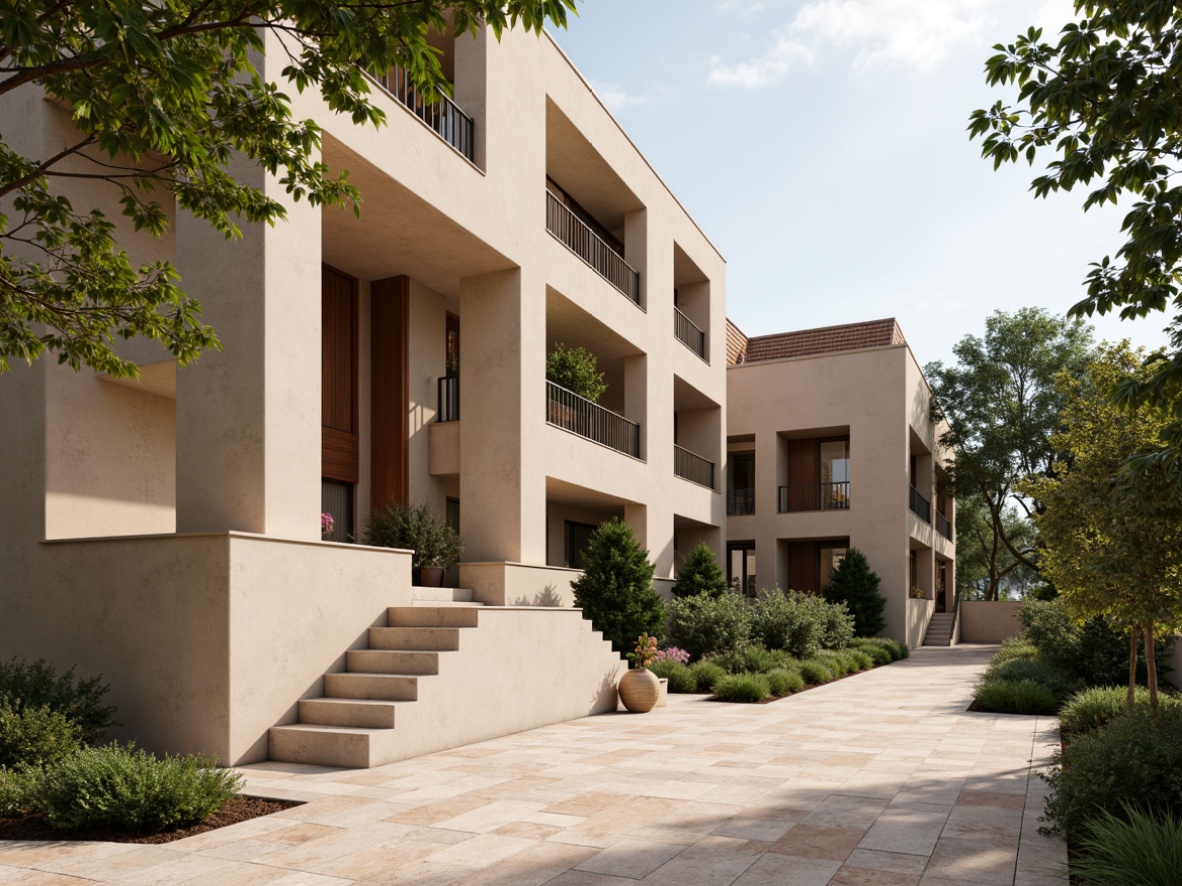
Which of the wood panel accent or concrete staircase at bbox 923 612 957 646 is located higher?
the wood panel accent

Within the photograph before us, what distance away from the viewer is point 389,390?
15.8m

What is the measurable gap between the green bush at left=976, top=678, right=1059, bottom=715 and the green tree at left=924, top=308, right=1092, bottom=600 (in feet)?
71.9

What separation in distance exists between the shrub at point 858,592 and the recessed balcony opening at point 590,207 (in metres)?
11.5

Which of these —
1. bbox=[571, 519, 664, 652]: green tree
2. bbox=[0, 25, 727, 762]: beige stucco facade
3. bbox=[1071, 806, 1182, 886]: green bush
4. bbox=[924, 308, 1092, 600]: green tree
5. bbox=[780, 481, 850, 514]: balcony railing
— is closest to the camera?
bbox=[1071, 806, 1182, 886]: green bush

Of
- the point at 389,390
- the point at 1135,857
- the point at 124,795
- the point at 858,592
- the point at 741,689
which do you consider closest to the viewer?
the point at 1135,857

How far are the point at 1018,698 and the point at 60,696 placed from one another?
11892 mm

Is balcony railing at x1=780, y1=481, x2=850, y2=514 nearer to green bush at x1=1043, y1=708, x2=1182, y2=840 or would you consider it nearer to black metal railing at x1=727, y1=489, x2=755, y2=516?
black metal railing at x1=727, y1=489, x2=755, y2=516

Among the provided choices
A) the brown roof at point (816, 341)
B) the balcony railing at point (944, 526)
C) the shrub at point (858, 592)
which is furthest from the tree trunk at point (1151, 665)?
the balcony railing at point (944, 526)

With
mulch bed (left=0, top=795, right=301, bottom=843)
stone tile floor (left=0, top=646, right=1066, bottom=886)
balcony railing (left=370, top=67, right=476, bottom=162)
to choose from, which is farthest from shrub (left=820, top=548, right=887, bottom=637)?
mulch bed (left=0, top=795, right=301, bottom=843)

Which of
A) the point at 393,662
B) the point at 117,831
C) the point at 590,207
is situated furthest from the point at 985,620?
the point at 117,831

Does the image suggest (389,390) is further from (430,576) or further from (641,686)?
(641,686)

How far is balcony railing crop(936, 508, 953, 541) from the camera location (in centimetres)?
3806

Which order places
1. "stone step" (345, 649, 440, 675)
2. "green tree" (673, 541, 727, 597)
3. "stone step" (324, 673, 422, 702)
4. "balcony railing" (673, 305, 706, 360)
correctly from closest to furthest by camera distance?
"stone step" (324, 673, 422, 702) < "stone step" (345, 649, 440, 675) < "green tree" (673, 541, 727, 597) < "balcony railing" (673, 305, 706, 360)

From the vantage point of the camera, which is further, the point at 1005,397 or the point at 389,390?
the point at 1005,397
